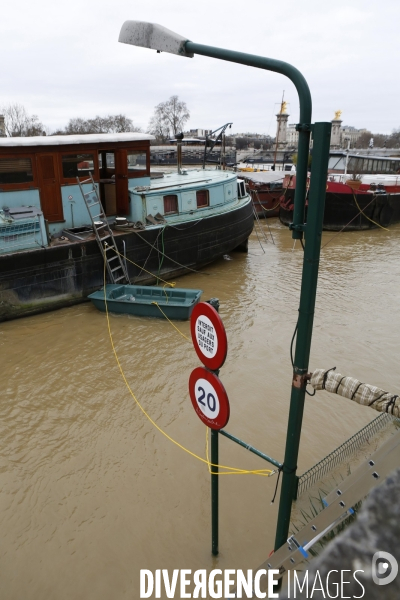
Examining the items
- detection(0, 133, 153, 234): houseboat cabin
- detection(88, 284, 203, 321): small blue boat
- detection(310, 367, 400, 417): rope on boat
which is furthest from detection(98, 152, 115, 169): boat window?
detection(310, 367, 400, 417): rope on boat

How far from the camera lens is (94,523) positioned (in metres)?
4.72

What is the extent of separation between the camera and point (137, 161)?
12.1 m

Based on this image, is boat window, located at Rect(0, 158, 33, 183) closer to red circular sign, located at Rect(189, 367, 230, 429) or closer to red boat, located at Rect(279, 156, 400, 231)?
red circular sign, located at Rect(189, 367, 230, 429)

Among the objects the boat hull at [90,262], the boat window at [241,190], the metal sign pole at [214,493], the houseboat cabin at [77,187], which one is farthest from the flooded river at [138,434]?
the boat window at [241,190]

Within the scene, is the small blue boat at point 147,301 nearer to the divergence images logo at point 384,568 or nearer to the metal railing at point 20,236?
the metal railing at point 20,236

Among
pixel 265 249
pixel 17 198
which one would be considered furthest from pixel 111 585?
pixel 265 249

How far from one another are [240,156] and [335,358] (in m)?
76.6

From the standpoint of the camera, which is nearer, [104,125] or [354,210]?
[354,210]

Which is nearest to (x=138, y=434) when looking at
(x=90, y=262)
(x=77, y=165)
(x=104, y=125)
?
(x=90, y=262)

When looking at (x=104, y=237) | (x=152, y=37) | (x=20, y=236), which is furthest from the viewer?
(x=104, y=237)

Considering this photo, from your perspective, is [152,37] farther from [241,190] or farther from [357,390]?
[241,190]

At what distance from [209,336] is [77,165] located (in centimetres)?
894

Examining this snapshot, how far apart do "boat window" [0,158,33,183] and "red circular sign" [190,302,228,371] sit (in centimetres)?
833

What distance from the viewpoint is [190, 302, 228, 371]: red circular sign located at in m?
3.24
